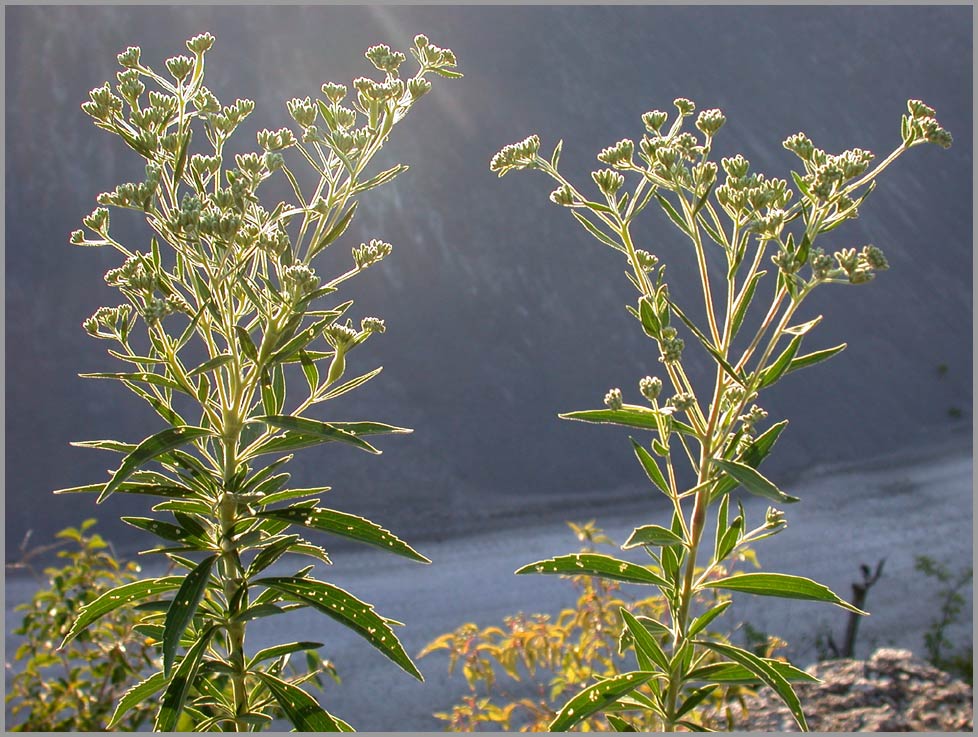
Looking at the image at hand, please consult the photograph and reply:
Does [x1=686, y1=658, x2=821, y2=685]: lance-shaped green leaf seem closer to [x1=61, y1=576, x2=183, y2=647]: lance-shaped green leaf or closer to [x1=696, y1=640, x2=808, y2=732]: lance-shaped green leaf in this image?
[x1=696, y1=640, x2=808, y2=732]: lance-shaped green leaf

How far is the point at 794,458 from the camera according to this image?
10.2m

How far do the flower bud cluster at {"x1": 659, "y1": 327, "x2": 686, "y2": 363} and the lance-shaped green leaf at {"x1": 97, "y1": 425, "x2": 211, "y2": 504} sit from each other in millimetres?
501

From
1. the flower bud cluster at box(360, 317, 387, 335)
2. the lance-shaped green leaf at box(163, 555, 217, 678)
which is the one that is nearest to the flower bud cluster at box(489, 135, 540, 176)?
the flower bud cluster at box(360, 317, 387, 335)

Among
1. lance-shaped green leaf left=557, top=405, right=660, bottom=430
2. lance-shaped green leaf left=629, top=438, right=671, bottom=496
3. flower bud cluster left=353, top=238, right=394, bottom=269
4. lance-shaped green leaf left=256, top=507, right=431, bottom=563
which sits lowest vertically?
lance-shaped green leaf left=256, top=507, right=431, bottom=563

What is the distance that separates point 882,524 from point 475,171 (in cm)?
692

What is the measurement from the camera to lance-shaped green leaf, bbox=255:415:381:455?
0.95 meters

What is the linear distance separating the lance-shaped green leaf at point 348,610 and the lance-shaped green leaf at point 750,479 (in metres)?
0.39

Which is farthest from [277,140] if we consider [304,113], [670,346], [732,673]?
[732,673]

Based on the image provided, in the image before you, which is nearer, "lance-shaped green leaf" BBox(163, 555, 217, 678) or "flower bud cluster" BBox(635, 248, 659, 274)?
"lance-shaped green leaf" BBox(163, 555, 217, 678)

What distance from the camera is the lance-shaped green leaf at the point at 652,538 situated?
1026mm

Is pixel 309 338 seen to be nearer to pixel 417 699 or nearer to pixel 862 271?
pixel 862 271

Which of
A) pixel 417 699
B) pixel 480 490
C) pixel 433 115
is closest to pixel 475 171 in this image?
pixel 433 115

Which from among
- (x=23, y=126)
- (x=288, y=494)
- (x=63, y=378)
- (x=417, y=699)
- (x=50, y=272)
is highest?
(x=23, y=126)

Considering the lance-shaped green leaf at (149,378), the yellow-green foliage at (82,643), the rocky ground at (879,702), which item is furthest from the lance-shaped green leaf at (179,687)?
the rocky ground at (879,702)
